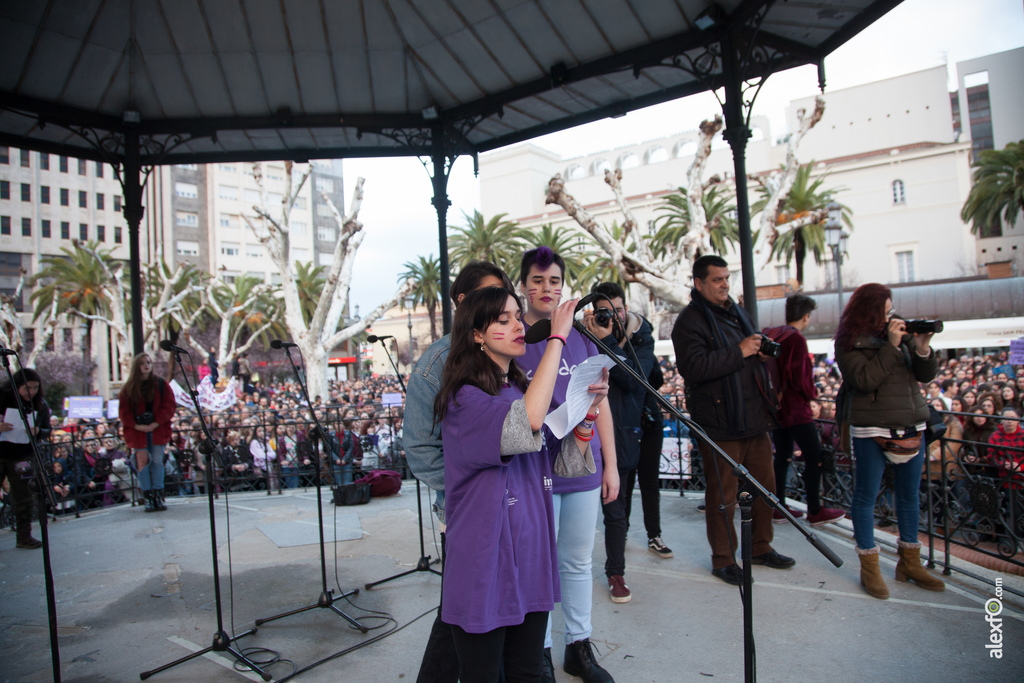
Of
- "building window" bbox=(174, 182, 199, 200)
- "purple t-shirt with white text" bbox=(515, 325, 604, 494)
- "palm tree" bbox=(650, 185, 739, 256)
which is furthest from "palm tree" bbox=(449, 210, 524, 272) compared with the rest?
"building window" bbox=(174, 182, 199, 200)

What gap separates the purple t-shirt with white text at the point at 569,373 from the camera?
2.97m

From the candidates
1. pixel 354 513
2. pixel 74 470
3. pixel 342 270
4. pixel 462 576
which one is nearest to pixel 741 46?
pixel 462 576

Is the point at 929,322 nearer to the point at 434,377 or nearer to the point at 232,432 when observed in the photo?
the point at 434,377

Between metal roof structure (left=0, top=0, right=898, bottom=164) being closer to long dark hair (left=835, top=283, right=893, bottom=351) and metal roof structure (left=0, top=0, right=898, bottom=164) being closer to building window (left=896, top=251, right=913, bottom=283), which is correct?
long dark hair (left=835, top=283, right=893, bottom=351)

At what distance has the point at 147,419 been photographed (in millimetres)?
6957

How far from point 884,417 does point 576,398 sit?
2.71 m

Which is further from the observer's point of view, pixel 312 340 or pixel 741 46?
pixel 312 340

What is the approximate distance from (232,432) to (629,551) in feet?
30.5

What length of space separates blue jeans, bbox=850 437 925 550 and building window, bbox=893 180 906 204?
204 feet

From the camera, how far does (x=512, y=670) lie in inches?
82.9

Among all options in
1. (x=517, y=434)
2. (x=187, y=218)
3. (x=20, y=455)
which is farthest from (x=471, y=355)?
(x=187, y=218)

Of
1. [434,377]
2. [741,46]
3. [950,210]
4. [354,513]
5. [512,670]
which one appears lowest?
[354,513]

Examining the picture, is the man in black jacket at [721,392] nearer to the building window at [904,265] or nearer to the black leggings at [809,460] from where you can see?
the black leggings at [809,460]

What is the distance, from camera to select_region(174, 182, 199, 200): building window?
56.7 meters
